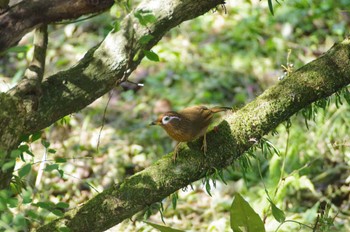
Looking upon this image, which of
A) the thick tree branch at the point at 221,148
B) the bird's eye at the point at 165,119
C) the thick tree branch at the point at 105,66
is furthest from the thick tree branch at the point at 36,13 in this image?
the thick tree branch at the point at 221,148

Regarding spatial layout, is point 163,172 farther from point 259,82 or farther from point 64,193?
point 259,82

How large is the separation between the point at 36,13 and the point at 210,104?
3.07m

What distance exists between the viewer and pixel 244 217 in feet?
9.78

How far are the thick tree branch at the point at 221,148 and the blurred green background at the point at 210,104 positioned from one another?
0.55 feet

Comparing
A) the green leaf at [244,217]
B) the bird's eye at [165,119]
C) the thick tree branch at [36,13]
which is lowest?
the green leaf at [244,217]

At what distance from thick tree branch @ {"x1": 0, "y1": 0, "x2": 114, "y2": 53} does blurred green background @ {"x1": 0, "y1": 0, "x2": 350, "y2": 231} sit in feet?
1.28

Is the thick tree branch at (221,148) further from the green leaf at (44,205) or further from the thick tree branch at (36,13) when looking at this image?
the thick tree branch at (36,13)

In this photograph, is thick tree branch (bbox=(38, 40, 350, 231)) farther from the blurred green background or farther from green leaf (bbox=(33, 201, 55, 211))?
green leaf (bbox=(33, 201, 55, 211))

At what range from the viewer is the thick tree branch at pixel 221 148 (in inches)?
114

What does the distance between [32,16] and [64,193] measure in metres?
2.21

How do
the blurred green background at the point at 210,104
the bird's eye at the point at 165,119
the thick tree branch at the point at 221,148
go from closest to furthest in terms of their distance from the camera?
the thick tree branch at the point at 221,148 < the bird's eye at the point at 165,119 < the blurred green background at the point at 210,104

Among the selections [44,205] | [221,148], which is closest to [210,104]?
[221,148]

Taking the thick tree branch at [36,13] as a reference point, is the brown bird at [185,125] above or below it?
below

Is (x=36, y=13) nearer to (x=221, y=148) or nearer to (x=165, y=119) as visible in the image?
(x=165, y=119)
